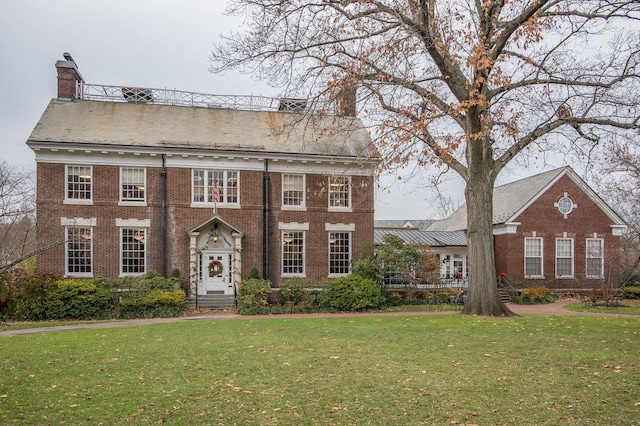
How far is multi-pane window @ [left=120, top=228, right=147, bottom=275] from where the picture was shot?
22.3 metres

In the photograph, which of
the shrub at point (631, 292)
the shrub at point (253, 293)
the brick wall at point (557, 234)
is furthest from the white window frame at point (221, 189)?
the shrub at point (631, 292)

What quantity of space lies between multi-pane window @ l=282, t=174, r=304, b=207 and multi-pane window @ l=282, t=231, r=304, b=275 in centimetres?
146

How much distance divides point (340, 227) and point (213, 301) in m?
6.97

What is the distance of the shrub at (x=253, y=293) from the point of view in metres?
20.7

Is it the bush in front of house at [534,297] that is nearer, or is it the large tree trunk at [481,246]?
the large tree trunk at [481,246]

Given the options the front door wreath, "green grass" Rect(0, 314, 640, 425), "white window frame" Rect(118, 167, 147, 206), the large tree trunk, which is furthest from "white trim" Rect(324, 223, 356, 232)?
"green grass" Rect(0, 314, 640, 425)

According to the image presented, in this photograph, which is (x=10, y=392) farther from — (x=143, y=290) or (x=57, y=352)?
(x=143, y=290)

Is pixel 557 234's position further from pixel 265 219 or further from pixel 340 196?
pixel 265 219

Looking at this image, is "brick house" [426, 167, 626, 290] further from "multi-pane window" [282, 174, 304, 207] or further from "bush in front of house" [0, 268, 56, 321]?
"bush in front of house" [0, 268, 56, 321]

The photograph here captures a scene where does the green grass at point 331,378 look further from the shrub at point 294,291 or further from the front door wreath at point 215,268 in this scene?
the front door wreath at point 215,268

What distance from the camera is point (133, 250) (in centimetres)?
2238

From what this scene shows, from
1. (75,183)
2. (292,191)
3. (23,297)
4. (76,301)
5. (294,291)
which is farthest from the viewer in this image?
(292,191)

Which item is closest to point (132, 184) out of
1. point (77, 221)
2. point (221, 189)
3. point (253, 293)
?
point (77, 221)

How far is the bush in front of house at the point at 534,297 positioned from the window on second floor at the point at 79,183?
2194 centimetres
